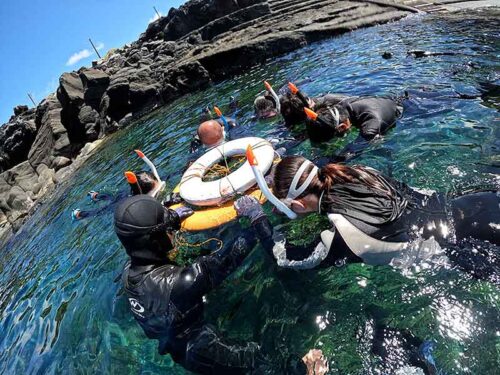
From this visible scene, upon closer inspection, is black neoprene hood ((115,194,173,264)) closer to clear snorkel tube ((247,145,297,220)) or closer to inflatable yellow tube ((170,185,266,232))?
Answer: clear snorkel tube ((247,145,297,220))

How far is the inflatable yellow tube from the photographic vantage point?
15.0ft

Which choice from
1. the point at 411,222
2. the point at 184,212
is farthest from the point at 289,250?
the point at 184,212

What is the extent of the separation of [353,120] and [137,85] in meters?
22.1

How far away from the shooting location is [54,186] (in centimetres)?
1711

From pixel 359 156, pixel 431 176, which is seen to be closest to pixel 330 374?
pixel 431 176

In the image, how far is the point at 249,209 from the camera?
11.9ft

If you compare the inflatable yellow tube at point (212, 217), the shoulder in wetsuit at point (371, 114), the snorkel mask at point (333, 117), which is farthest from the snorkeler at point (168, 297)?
the shoulder in wetsuit at point (371, 114)

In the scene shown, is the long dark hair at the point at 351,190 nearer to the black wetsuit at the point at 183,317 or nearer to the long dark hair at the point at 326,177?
the long dark hair at the point at 326,177

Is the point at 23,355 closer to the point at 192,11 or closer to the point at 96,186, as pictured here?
the point at 96,186

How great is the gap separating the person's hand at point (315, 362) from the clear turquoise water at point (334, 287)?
12 cm

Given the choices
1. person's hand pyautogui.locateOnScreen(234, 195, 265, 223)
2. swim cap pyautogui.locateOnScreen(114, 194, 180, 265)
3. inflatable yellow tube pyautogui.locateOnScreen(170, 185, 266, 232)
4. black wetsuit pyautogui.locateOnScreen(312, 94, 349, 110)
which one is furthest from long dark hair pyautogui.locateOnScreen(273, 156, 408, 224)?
black wetsuit pyautogui.locateOnScreen(312, 94, 349, 110)

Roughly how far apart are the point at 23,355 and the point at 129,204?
383cm

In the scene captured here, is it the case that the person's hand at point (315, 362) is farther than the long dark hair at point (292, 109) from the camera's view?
No

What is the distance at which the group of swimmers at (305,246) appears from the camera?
2557 mm
